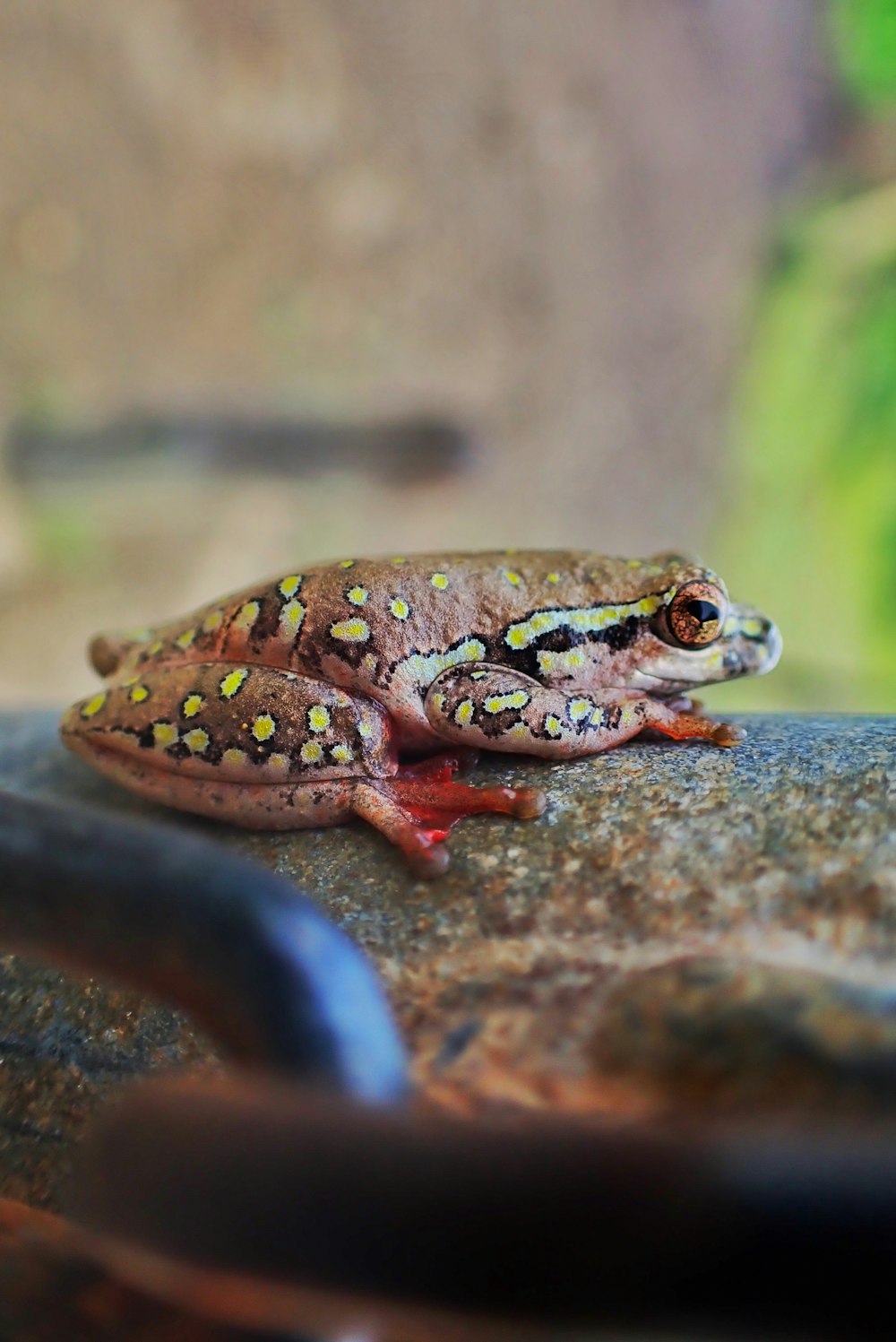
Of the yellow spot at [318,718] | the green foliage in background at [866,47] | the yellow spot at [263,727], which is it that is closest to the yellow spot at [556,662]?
the yellow spot at [318,718]

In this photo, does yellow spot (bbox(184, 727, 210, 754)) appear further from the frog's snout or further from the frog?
the frog's snout

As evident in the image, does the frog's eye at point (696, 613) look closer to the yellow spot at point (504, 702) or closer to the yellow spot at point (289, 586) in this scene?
the yellow spot at point (504, 702)

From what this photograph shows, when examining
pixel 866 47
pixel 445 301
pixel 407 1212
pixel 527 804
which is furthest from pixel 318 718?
→ pixel 866 47

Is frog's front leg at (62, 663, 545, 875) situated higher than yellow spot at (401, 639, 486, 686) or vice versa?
yellow spot at (401, 639, 486, 686)

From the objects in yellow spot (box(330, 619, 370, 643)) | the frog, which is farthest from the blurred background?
yellow spot (box(330, 619, 370, 643))

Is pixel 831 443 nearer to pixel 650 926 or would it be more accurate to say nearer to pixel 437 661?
pixel 437 661

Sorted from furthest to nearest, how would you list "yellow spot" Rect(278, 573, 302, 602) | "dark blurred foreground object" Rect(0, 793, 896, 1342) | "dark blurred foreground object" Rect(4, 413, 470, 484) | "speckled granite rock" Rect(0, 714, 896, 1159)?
"dark blurred foreground object" Rect(4, 413, 470, 484), "yellow spot" Rect(278, 573, 302, 602), "speckled granite rock" Rect(0, 714, 896, 1159), "dark blurred foreground object" Rect(0, 793, 896, 1342)
